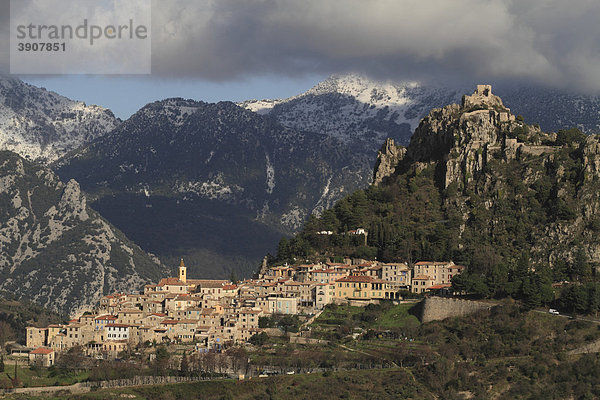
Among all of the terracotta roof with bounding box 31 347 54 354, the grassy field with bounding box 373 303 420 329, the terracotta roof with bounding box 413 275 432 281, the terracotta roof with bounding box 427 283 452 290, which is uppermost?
the terracotta roof with bounding box 413 275 432 281

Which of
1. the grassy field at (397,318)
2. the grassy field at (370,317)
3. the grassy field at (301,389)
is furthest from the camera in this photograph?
the grassy field at (370,317)

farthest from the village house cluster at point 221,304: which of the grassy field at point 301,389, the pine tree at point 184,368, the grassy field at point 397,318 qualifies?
the grassy field at point 301,389

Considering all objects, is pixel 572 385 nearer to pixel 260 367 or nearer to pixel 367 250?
pixel 260 367

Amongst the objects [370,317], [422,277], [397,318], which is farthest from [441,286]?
[370,317]

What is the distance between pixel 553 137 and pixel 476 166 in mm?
12712

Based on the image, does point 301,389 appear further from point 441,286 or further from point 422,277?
point 422,277

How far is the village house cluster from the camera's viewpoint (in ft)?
472

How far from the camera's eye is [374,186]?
622ft

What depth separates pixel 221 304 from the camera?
6038 inches

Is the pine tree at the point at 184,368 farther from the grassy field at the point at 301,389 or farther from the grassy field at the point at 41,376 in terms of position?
the grassy field at the point at 41,376

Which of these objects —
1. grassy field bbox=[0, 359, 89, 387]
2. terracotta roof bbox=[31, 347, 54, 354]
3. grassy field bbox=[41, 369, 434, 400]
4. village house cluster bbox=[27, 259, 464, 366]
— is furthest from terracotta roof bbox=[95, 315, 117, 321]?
grassy field bbox=[41, 369, 434, 400]

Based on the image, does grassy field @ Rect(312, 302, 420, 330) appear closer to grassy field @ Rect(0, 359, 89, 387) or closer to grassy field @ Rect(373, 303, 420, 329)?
grassy field @ Rect(373, 303, 420, 329)

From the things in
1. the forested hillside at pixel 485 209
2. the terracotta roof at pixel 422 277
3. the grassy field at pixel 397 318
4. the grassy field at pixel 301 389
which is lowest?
the grassy field at pixel 301 389

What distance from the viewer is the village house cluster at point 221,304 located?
14388cm
